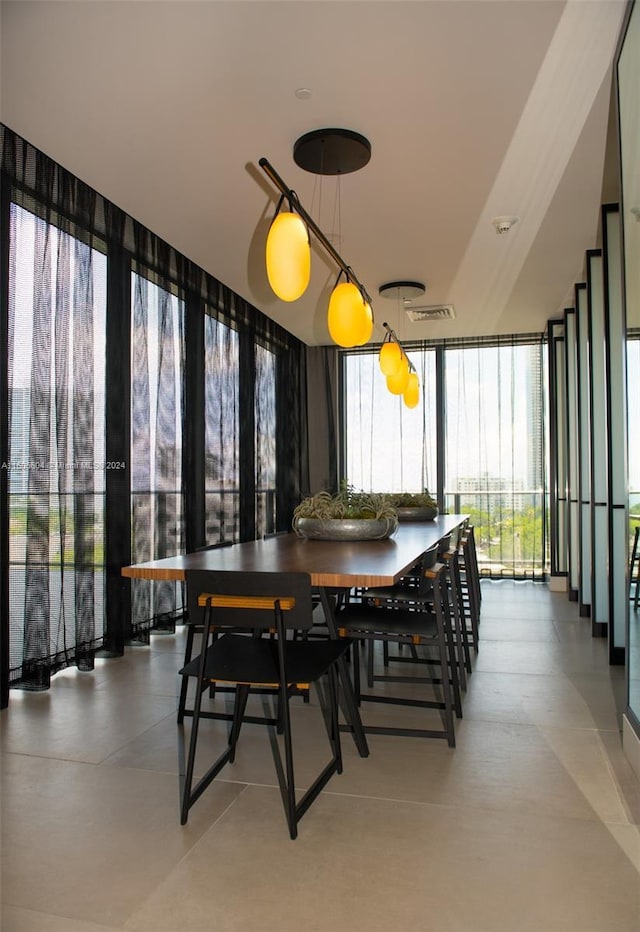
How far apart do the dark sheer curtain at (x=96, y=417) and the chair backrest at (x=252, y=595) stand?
154 centimetres

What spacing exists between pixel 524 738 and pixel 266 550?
1.27m

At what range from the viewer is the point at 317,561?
2322mm

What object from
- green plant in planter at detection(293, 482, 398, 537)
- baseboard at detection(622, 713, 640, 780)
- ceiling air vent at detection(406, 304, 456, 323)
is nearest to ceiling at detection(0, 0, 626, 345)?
ceiling air vent at detection(406, 304, 456, 323)

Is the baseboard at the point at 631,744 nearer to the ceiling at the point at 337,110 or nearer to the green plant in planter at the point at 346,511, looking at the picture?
the green plant in planter at the point at 346,511

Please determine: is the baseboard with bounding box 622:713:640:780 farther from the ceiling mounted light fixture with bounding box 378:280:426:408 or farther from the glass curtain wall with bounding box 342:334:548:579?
the glass curtain wall with bounding box 342:334:548:579

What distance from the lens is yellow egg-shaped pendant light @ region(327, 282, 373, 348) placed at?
3.22 meters

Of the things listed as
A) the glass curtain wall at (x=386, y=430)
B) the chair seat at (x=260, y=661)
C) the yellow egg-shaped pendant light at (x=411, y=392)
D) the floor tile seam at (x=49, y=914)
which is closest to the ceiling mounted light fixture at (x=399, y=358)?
the yellow egg-shaped pendant light at (x=411, y=392)

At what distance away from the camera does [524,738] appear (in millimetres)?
2590

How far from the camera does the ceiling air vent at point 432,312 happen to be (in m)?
5.97

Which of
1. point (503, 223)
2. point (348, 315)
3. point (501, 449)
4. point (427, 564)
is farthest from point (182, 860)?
point (501, 449)

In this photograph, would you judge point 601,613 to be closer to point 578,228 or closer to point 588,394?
point 588,394

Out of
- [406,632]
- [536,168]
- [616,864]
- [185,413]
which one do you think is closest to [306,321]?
[185,413]

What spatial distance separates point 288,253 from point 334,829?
6.38ft

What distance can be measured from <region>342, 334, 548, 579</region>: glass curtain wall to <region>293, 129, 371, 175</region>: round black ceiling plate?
13.4 ft
